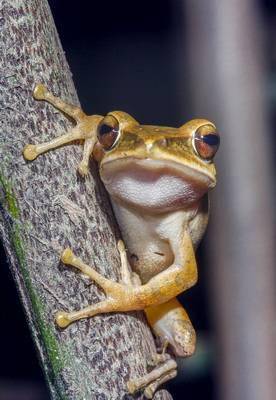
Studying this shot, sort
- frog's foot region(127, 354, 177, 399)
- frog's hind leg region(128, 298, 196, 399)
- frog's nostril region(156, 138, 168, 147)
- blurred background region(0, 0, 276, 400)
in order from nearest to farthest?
frog's foot region(127, 354, 177, 399) < frog's nostril region(156, 138, 168, 147) < frog's hind leg region(128, 298, 196, 399) < blurred background region(0, 0, 276, 400)

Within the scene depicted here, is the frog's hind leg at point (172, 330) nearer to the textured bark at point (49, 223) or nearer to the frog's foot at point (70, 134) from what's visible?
the textured bark at point (49, 223)

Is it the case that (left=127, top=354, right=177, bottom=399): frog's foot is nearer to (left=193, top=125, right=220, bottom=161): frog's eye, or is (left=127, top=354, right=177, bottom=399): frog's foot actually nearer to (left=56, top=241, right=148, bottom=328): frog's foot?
(left=56, top=241, right=148, bottom=328): frog's foot

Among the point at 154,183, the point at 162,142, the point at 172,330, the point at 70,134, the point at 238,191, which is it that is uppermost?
the point at 70,134

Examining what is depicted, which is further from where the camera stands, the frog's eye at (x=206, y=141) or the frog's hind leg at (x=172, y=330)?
the frog's hind leg at (x=172, y=330)

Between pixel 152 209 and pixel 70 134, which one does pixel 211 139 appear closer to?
pixel 152 209

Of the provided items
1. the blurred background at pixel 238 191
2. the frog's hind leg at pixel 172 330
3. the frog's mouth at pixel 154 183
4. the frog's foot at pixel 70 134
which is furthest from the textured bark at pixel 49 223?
the blurred background at pixel 238 191

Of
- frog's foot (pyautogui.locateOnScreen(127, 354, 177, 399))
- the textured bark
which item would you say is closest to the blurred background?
frog's foot (pyautogui.locateOnScreen(127, 354, 177, 399))

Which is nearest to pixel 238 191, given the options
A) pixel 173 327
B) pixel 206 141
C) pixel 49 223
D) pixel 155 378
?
pixel 206 141
